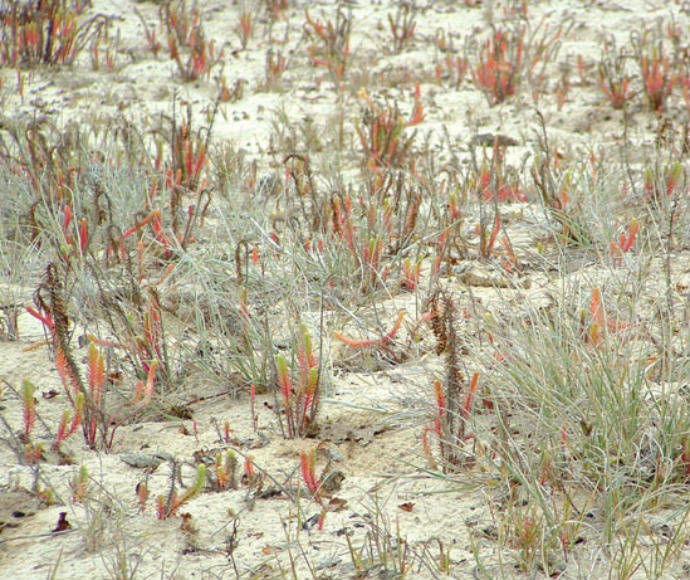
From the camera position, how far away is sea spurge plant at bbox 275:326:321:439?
227 cm

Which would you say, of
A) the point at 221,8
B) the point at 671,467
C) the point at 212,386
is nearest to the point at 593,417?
the point at 671,467

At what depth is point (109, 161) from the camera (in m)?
4.18

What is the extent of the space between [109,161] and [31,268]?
1091 mm

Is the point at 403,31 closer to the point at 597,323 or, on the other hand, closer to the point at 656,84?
the point at 656,84

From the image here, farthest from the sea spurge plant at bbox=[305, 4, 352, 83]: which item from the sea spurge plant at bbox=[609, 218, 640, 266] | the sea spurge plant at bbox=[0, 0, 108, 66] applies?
the sea spurge plant at bbox=[609, 218, 640, 266]

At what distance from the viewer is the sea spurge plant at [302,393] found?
2.27 meters

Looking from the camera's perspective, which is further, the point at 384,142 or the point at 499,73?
the point at 499,73

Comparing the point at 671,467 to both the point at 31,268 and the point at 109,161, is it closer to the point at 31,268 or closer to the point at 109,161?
the point at 31,268

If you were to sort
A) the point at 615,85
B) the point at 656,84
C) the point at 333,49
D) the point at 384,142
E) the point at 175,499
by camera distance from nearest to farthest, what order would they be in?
the point at 175,499 → the point at 384,142 → the point at 656,84 → the point at 615,85 → the point at 333,49

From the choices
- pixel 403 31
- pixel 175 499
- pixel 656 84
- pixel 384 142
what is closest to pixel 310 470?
pixel 175 499

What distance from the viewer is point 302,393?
2.29 metres

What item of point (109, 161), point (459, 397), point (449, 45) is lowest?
point (459, 397)

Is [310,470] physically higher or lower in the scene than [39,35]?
lower

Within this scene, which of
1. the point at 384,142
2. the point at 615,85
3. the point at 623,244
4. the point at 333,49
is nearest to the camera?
the point at 623,244
